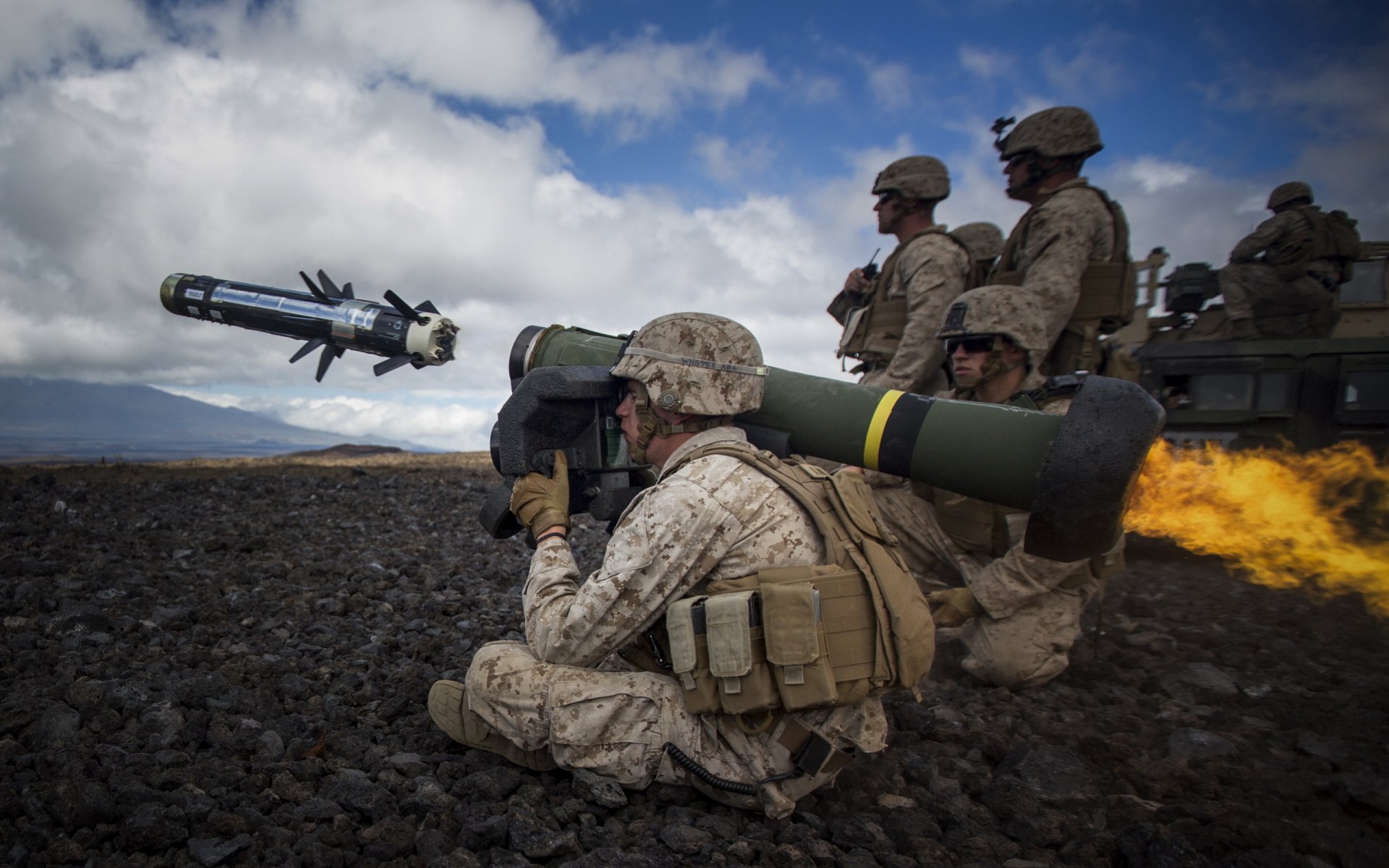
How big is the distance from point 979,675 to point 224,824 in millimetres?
3454

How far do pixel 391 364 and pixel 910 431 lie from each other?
3.83 meters

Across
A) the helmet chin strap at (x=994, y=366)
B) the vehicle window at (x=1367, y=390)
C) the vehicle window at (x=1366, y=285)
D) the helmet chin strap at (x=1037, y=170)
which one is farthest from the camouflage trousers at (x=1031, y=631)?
the vehicle window at (x=1366, y=285)

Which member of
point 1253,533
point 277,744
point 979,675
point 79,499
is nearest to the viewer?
point 277,744

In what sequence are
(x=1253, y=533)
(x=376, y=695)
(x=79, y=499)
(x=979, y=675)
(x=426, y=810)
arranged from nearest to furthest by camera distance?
(x=426, y=810), (x=376, y=695), (x=979, y=675), (x=1253, y=533), (x=79, y=499)

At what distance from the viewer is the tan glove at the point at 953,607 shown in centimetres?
421

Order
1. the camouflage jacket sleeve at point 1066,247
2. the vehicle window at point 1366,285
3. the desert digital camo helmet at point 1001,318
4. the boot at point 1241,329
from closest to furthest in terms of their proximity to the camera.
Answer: the desert digital camo helmet at point 1001,318, the camouflage jacket sleeve at point 1066,247, the boot at point 1241,329, the vehicle window at point 1366,285

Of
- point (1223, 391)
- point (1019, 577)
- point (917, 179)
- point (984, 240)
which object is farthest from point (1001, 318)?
point (1223, 391)

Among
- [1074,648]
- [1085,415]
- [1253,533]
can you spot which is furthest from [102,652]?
[1253,533]

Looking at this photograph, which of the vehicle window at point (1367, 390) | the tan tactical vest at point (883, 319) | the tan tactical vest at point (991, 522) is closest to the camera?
the tan tactical vest at point (991, 522)

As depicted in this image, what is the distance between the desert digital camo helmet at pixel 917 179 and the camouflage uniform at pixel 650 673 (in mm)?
4034

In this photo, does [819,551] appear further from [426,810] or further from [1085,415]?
[426,810]

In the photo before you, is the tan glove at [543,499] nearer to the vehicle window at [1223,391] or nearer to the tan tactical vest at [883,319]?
the tan tactical vest at [883,319]

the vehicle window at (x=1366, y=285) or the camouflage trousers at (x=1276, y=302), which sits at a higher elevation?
the vehicle window at (x=1366, y=285)

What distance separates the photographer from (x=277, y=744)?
289cm
